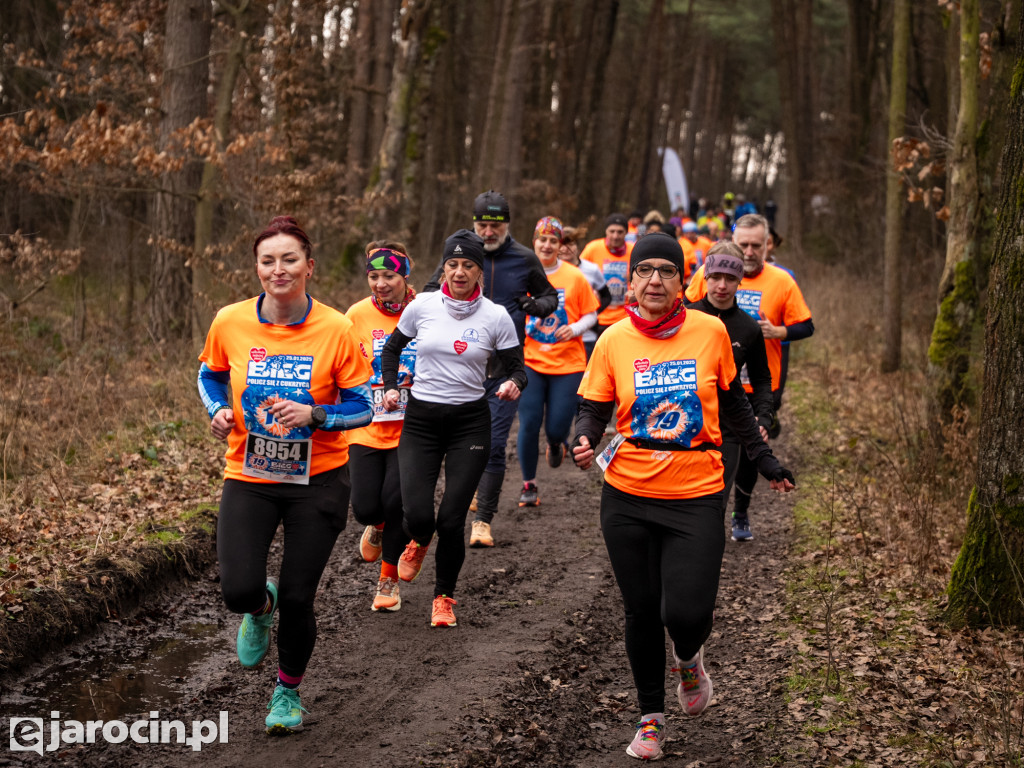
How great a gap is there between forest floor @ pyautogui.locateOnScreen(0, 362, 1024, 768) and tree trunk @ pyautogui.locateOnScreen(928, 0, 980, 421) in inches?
91.0

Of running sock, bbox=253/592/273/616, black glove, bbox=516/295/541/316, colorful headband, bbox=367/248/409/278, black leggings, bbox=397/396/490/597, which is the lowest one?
running sock, bbox=253/592/273/616

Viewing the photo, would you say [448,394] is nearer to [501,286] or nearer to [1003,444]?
[501,286]

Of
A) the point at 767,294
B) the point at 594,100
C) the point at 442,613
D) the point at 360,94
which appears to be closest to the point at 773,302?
the point at 767,294

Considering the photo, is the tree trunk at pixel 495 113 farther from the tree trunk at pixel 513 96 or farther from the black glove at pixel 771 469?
the black glove at pixel 771 469

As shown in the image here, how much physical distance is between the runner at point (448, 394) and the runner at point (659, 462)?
1.61 meters

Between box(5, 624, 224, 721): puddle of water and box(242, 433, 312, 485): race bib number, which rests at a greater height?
box(242, 433, 312, 485): race bib number

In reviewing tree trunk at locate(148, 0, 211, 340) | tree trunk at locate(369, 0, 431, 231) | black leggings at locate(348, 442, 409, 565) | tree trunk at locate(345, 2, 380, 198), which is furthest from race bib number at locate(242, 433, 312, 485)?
tree trunk at locate(345, 2, 380, 198)

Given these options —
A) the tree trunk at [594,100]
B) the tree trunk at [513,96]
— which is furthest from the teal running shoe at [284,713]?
the tree trunk at [594,100]

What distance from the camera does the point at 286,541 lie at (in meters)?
4.96

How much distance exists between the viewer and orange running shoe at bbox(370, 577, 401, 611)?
6957mm

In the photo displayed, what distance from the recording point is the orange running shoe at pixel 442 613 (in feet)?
21.7

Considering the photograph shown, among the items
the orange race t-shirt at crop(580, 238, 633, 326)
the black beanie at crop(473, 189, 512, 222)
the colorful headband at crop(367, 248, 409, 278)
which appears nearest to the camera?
the colorful headband at crop(367, 248, 409, 278)

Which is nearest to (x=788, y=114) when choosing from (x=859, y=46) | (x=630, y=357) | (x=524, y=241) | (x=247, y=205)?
(x=859, y=46)

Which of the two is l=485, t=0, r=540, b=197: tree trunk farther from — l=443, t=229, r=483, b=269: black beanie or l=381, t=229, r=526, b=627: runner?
l=381, t=229, r=526, b=627: runner
